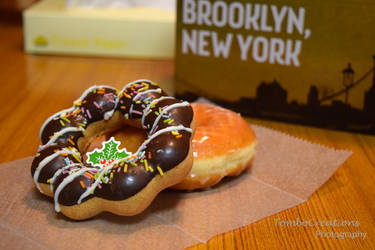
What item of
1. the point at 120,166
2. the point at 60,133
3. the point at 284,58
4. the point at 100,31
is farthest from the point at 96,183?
the point at 100,31

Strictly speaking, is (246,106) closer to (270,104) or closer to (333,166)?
(270,104)

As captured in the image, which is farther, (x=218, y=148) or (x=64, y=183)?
(x=218, y=148)

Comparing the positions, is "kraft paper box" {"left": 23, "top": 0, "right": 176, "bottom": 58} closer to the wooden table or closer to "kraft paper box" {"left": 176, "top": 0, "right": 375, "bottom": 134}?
the wooden table

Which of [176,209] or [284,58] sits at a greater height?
[284,58]

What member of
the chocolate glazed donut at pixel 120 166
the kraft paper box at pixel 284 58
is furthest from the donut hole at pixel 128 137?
the kraft paper box at pixel 284 58

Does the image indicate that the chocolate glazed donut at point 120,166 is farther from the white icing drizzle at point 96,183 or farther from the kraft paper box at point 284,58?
the kraft paper box at point 284,58

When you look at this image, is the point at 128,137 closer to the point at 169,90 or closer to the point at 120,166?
the point at 120,166
